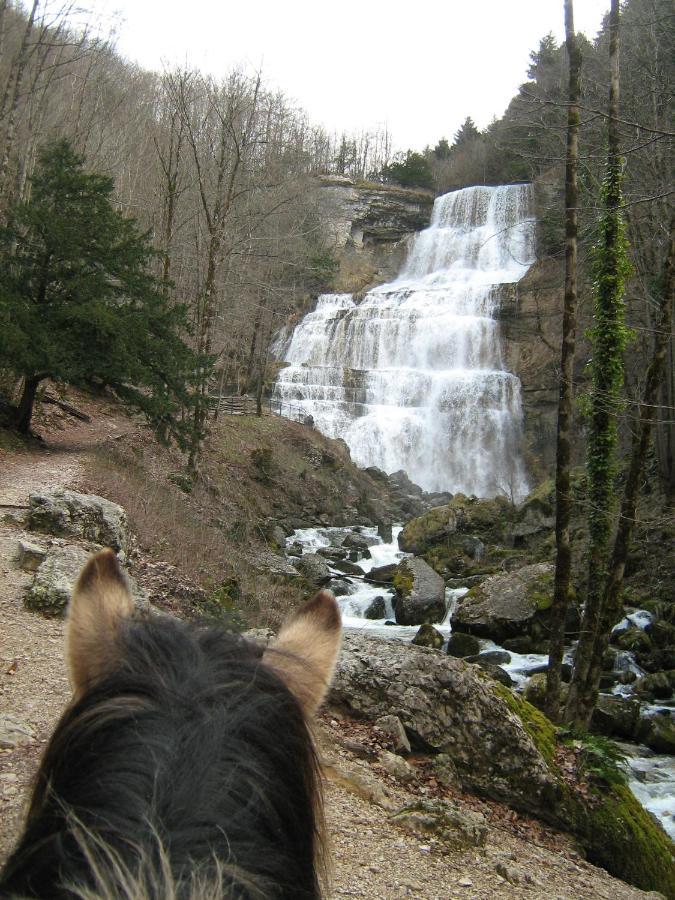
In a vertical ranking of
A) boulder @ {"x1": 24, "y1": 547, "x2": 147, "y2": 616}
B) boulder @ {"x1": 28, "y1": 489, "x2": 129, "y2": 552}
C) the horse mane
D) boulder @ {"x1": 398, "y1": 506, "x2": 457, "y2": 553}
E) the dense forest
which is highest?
the dense forest

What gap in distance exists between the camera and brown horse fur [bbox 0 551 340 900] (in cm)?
96

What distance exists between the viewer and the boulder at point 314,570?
1752 centimetres

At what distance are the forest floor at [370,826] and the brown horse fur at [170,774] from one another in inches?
88.8

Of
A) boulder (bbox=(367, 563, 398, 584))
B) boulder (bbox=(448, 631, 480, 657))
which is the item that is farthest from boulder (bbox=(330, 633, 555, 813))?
boulder (bbox=(367, 563, 398, 584))

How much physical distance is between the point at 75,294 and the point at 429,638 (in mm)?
10982

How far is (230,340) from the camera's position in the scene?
32.7m

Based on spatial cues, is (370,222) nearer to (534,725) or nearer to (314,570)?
(314,570)

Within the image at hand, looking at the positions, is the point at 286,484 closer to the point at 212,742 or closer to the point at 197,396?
the point at 197,396

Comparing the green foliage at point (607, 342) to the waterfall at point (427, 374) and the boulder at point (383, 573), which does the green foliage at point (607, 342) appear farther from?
the waterfall at point (427, 374)

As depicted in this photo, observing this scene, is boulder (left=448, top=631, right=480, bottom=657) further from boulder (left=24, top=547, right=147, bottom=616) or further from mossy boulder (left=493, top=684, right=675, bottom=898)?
boulder (left=24, top=547, right=147, bottom=616)

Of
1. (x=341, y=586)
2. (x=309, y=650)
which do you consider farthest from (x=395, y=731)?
(x=341, y=586)

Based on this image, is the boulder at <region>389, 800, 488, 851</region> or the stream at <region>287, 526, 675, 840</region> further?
the stream at <region>287, 526, 675, 840</region>

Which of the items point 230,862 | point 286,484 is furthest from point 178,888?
point 286,484

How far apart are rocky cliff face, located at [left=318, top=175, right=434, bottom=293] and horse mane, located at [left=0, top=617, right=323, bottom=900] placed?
50818 millimetres
